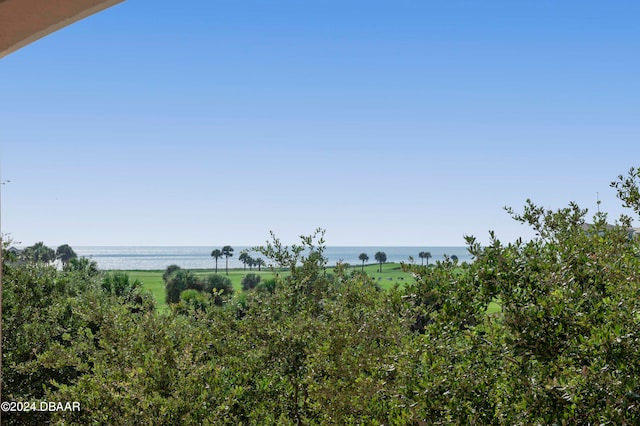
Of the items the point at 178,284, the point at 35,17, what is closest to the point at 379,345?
the point at 35,17

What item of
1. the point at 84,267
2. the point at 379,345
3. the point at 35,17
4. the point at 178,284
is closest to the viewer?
the point at 35,17

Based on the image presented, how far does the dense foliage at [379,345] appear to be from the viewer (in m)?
2.71

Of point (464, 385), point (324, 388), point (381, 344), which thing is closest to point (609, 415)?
point (464, 385)

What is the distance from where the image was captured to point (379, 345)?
5.43m

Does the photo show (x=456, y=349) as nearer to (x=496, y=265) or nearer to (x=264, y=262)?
(x=496, y=265)

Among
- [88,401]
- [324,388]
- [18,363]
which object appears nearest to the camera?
[324,388]

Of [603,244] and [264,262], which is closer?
[603,244]

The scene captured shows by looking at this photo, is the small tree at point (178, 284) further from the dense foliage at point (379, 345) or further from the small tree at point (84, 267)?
the dense foliage at point (379, 345)

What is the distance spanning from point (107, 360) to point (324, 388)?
253cm

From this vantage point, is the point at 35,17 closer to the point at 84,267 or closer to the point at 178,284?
the point at 84,267

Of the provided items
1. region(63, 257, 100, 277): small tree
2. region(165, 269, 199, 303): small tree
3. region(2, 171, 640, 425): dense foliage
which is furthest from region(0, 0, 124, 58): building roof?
region(165, 269, 199, 303): small tree

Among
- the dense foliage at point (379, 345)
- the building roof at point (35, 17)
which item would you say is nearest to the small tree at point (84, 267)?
the dense foliage at point (379, 345)

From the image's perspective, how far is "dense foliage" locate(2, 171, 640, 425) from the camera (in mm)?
2707

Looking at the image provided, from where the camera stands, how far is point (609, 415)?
2424 millimetres
